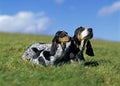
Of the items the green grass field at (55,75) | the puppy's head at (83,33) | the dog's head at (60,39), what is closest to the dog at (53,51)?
the dog's head at (60,39)

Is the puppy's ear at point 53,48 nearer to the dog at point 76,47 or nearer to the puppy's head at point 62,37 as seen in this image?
the puppy's head at point 62,37

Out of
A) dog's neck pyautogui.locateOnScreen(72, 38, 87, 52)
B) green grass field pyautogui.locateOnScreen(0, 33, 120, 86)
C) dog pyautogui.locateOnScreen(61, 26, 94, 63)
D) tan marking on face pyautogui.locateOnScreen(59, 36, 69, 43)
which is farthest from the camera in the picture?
dog's neck pyautogui.locateOnScreen(72, 38, 87, 52)

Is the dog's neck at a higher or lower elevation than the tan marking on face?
lower

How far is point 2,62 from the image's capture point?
45.5 ft

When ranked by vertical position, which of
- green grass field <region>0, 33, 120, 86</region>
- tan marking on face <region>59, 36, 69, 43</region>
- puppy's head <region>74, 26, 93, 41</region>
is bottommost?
green grass field <region>0, 33, 120, 86</region>

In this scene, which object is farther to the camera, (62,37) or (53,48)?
(53,48)

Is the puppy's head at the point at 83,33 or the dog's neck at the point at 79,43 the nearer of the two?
the puppy's head at the point at 83,33

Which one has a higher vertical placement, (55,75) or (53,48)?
(53,48)

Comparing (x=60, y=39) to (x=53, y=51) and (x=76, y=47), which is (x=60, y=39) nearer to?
(x=53, y=51)

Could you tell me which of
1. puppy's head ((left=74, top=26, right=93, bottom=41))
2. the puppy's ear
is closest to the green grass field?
the puppy's ear

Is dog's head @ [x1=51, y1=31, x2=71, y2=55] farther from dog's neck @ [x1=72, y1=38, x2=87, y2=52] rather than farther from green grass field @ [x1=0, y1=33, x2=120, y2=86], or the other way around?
green grass field @ [x1=0, y1=33, x2=120, y2=86]

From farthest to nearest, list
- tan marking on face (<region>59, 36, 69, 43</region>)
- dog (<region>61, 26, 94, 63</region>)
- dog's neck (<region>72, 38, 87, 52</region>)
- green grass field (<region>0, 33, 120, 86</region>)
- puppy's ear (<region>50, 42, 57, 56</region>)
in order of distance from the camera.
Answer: dog's neck (<region>72, 38, 87, 52</region>)
dog (<region>61, 26, 94, 63</region>)
puppy's ear (<region>50, 42, 57, 56</region>)
tan marking on face (<region>59, 36, 69, 43</region>)
green grass field (<region>0, 33, 120, 86</region>)

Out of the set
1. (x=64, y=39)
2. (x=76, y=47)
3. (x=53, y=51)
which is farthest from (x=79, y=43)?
(x=53, y=51)

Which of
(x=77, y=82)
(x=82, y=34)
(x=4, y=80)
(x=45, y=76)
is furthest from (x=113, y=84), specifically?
(x=82, y=34)
